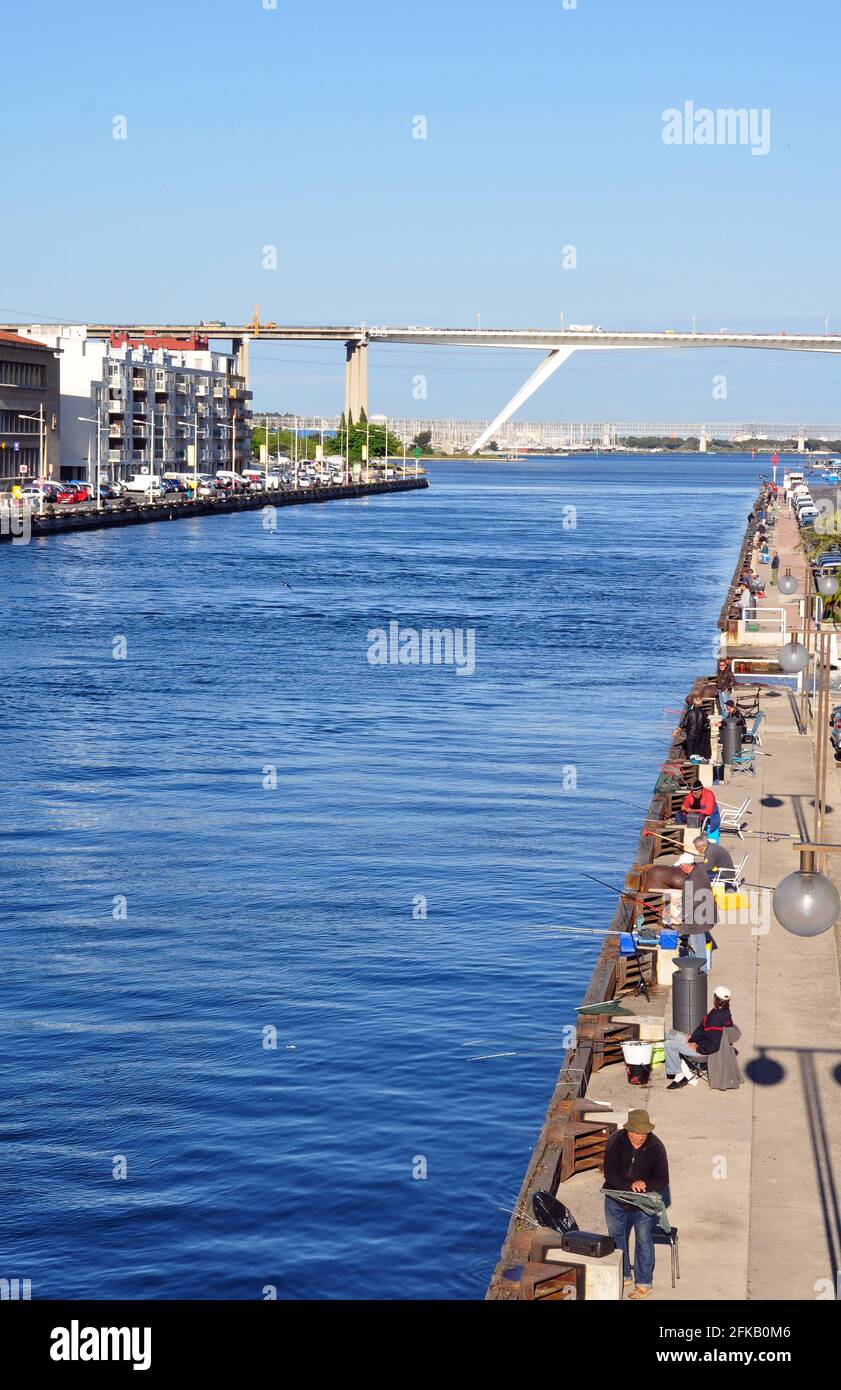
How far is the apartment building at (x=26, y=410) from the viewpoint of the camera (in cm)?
12094

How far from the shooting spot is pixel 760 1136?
43.5 ft

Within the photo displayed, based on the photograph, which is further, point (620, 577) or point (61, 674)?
point (620, 577)

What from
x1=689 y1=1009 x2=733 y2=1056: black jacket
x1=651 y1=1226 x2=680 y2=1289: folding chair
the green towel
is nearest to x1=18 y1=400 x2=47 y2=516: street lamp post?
x1=689 y1=1009 x2=733 y2=1056: black jacket

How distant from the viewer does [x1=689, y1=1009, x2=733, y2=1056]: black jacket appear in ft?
47.0

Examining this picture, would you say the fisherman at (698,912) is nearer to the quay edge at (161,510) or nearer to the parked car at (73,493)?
the quay edge at (161,510)

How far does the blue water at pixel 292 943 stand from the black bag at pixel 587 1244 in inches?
111

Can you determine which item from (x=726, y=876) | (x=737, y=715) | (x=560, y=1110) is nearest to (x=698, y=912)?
(x=726, y=876)

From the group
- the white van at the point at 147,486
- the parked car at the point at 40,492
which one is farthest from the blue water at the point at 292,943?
the white van at the point at 147,486

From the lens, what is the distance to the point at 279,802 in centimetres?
3073

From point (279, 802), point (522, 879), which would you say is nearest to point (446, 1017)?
point (522, 879)

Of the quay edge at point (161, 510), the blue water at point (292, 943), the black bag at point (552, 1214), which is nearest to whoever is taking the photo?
the black bag at point (552, 1214)
